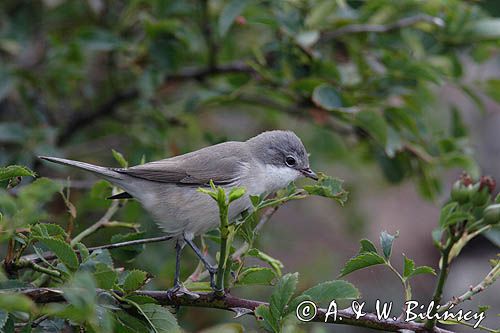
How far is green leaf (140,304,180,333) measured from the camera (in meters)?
2.13

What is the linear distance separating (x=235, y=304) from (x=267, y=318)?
0.16 meters

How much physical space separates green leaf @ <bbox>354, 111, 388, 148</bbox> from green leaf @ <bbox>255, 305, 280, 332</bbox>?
1640 mm

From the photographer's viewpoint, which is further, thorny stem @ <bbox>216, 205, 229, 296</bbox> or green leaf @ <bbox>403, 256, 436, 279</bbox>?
green leaf @ <bbox>403, 256, 436, 279</bbox>

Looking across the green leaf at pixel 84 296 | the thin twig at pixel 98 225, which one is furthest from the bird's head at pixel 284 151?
the green leaf at pixel 84 296

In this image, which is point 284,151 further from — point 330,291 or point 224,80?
point 330,291

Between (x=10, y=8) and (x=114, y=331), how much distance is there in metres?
3.01

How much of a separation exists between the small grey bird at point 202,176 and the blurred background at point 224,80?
0.76ft

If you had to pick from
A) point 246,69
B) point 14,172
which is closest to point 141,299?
point 14,172

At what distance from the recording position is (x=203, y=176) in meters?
3.30

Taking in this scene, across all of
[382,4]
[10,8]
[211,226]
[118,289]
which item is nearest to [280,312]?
[118,289]

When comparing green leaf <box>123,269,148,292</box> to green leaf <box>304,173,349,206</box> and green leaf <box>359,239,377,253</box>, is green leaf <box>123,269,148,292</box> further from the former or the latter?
green leaf <box>359,239,377,253</box>

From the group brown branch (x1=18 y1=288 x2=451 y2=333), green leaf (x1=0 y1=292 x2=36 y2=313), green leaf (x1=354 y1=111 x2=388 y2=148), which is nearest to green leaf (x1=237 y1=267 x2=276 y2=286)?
brown branch (x1=18 y1=288 x2=451 y2=333)

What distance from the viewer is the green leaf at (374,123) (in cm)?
355

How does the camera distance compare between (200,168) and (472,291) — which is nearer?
(472,291)
